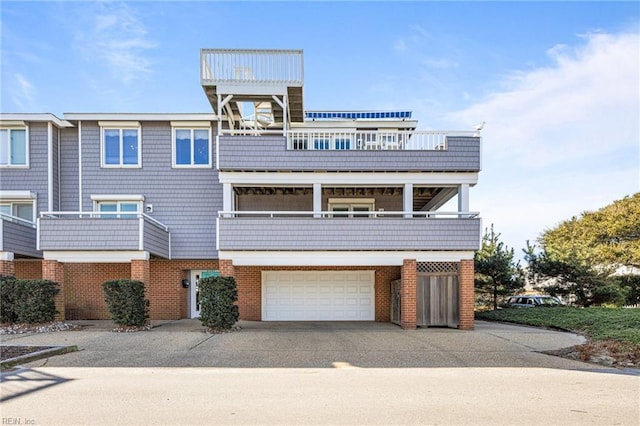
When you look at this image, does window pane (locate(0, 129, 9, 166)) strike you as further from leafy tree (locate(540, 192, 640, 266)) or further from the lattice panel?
leafy tree (locate(540, 192, 640, 266))

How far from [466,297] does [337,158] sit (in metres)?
6.24

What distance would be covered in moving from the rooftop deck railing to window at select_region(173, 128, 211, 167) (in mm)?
2241

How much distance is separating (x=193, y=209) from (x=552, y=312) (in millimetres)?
14408

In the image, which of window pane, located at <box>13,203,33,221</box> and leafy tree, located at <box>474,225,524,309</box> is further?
leafy tree, located at <box>474,225,524,309</box>

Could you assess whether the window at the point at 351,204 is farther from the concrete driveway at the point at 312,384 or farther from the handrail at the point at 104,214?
the concrete driveway at the point at 312,384

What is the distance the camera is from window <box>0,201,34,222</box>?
54.1 ft

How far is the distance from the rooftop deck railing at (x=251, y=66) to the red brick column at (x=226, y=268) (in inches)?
243

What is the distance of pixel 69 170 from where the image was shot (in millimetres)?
16672

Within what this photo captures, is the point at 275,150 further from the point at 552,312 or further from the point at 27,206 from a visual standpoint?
the point at 552,312

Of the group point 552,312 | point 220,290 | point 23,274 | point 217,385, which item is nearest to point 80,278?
point 23,274

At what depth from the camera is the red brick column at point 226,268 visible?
46.5 feet

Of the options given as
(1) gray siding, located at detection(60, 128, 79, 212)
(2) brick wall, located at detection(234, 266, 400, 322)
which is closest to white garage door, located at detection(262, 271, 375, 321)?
(2) brick wall, located at detection(234, 266, 400, 322)

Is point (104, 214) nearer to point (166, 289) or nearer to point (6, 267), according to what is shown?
point (6, 267)

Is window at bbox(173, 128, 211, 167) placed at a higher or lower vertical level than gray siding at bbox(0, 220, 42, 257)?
higher
